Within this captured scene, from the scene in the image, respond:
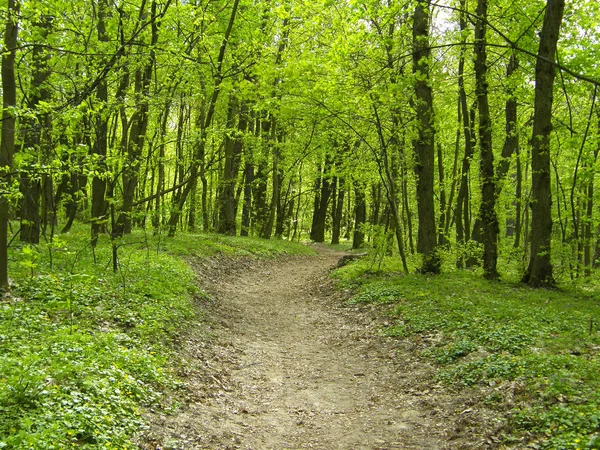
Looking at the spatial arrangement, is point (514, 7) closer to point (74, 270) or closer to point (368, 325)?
point (368, 325)

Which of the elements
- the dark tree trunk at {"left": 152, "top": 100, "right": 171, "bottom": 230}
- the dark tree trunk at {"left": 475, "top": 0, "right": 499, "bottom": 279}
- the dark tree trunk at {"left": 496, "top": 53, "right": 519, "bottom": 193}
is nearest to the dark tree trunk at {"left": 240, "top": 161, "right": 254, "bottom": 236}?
the dark tree trunk at {"left": 152, "top": 100, "right": 171, "bottom": 230}

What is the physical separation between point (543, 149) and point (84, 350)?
1143 centimetres

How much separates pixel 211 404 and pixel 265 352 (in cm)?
293

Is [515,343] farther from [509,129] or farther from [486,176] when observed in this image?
[509,129]

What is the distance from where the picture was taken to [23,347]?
561 cm

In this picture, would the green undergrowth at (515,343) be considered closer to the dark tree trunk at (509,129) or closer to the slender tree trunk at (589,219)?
the slender tree trunk at (589,219)

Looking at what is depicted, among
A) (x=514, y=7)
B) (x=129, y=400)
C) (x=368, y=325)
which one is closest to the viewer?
(x=129, y=400)

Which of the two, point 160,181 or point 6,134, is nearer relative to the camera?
point 6,134

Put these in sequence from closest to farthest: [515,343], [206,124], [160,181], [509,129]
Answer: [515,343]
[206,124]
[509,129]
[160,181]

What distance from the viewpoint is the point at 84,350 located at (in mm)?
6016

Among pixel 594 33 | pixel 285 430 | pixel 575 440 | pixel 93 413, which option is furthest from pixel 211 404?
pixel 594 33

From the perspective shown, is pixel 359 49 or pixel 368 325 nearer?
pixel 368 325

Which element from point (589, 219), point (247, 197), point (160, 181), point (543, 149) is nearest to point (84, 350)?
point (543, 149)

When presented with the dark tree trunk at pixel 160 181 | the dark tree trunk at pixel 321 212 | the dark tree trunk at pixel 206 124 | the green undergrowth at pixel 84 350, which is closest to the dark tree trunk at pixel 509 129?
the dark tree trunk at pixel 206 124
